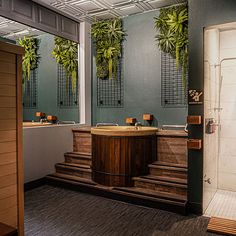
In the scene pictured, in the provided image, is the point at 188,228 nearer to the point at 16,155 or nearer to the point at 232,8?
the point at 16,155

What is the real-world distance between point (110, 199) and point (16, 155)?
1.92m

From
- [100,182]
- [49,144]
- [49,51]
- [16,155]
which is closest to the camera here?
[16,155]

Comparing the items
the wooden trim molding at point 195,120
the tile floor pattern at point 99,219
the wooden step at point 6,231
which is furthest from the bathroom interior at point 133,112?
the wooden step at point 6,231

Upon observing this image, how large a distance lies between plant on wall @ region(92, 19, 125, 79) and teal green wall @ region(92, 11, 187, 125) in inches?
6.2

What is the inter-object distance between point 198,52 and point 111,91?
8.21 ft

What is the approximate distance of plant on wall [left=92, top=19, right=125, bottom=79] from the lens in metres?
4.92

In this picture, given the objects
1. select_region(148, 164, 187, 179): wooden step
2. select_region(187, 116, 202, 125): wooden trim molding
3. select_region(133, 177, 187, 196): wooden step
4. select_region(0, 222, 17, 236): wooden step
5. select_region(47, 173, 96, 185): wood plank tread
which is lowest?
select_region(47, 173, 96, 185): wood plank tread

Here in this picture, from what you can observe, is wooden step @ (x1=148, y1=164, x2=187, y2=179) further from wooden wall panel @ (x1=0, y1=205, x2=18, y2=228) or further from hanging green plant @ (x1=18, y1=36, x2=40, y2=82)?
hanging green plant @ (x1=18, y1=36, x2=40, y2=82)

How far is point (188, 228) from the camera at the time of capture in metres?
2.61

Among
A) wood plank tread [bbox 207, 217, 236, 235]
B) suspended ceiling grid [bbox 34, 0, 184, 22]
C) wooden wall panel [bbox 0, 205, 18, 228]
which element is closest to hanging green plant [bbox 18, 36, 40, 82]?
suspended ceiling grid [bbox 34, 0, 184, 22]

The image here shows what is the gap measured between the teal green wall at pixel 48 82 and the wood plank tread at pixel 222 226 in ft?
12.2

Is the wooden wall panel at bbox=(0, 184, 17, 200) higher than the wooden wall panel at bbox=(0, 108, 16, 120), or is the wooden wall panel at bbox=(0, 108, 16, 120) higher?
the wooden wall panel at bbox=(0, 108, 16, 120)

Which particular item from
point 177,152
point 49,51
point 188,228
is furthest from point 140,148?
point 49,51

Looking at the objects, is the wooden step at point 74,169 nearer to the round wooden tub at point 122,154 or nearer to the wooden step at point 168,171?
the round wooden tub at point 122,154
